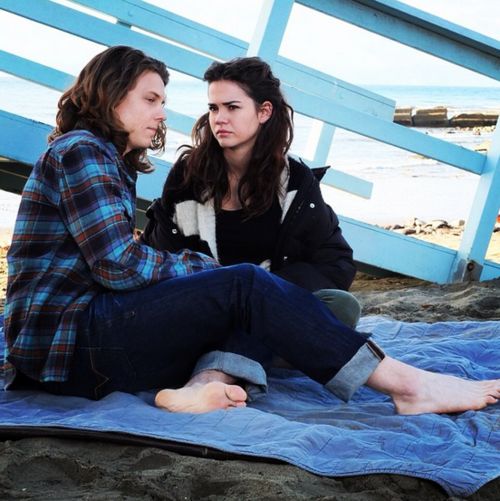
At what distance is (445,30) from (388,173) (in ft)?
27.5

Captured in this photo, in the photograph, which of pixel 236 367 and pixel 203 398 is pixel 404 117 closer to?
pixel 236 367

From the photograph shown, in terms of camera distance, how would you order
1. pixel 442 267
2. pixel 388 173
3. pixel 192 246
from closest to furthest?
pixel 192 246, pixel 442 267, pixel 388 173

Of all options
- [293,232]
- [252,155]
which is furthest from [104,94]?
[293,232]

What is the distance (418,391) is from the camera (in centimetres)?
246

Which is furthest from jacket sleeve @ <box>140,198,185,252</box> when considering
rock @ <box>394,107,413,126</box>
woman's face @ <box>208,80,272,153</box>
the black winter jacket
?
rock @ <box>394,107,413,126</box>

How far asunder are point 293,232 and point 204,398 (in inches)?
29.7

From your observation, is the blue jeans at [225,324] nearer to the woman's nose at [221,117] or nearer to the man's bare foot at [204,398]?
the man's bare foot at [204,398]

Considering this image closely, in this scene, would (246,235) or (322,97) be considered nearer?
(246,235)

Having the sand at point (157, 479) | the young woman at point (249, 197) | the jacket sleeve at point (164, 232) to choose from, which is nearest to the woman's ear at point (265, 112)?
the young woman at point (249, 197)

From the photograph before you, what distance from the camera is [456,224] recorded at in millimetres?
7789

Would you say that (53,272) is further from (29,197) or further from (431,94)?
(431,94)

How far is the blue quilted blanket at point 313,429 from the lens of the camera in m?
2.05

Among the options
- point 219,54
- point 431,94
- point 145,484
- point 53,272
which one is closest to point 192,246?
point 53,272

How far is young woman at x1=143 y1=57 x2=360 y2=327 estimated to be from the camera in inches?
116
